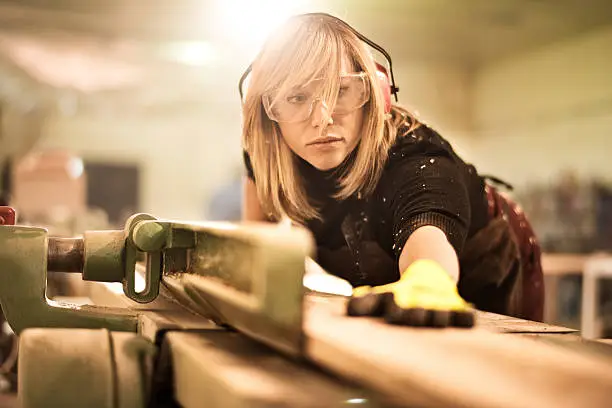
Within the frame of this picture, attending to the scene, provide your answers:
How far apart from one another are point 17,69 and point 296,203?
7.51 metres

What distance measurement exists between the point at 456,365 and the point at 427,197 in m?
0.63

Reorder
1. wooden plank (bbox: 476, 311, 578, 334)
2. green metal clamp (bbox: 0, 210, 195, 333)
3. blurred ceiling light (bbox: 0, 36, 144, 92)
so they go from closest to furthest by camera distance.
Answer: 1. wooden plank (bbox: 476, 311, 578, 334)
2. green metal clamp (bbox: 0, 210, 195, 333)
3. blurred ceiling light (bbox: 0, 36, 144, 92)

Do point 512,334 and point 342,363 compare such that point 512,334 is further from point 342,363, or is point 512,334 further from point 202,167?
point 202,167

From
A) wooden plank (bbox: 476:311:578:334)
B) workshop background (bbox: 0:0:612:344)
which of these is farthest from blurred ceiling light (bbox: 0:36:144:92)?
wooden plank (bbox: 476:311:578:334)

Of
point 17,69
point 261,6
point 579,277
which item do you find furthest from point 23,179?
point 579,277

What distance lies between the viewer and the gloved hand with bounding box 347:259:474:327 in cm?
82

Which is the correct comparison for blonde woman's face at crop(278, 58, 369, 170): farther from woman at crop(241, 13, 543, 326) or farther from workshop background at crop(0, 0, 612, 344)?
workshop background at crop(0, 0, 612, 344)

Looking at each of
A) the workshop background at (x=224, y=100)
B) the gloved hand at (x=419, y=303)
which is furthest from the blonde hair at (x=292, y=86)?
the workshop background at (x=224, y=100)

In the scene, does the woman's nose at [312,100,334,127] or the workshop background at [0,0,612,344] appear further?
the workshop background at [0,0,612,344]

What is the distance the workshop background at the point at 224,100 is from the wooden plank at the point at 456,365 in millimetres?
3867

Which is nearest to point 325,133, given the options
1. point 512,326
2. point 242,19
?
point 512,326

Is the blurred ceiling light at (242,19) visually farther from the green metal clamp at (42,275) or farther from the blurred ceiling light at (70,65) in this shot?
the green metal clamp at (42,275)

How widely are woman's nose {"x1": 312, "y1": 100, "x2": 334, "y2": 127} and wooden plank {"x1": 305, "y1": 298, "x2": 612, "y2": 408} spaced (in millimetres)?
576

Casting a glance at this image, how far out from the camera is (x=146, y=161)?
1023cm
